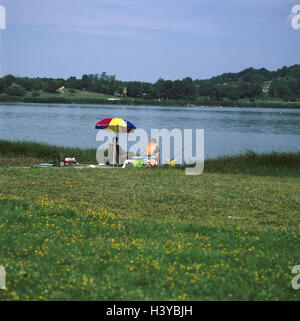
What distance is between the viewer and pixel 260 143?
53.7 metres

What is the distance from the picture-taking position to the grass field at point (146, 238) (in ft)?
19.6

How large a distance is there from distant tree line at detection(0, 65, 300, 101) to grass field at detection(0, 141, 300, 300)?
149203 millimetres

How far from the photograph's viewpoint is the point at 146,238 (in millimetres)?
8234

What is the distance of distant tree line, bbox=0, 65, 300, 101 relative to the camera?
526 ft

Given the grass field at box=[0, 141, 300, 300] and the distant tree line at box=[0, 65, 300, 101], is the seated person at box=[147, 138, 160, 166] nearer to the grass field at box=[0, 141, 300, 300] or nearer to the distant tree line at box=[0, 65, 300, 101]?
the grass field at box=[0, 141, 300, 300]

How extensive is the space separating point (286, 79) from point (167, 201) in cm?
15759

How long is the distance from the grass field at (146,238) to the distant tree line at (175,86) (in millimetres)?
149203

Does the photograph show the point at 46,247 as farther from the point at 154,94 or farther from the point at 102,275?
the point at 154,94

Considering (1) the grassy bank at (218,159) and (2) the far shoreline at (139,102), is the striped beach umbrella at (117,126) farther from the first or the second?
(2) the far shoreline at (139,102)

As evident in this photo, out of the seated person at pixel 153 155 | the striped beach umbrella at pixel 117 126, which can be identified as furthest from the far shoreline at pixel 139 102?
the seated person at pixel 153 155

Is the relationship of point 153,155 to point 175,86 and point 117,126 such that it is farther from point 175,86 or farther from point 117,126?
point 175,86

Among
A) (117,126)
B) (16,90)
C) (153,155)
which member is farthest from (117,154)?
(16,90)
